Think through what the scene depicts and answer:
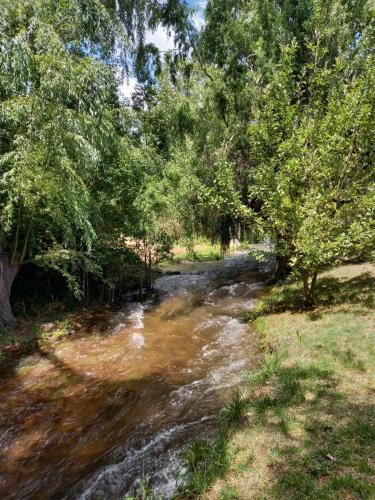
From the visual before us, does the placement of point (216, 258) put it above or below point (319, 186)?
below

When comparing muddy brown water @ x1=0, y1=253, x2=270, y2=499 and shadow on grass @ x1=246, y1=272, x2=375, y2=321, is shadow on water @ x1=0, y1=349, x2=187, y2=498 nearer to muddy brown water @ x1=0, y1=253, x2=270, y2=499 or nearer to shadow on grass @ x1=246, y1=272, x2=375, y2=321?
muddy brown water @ x1=0, y1=253, x2=270, y2=499

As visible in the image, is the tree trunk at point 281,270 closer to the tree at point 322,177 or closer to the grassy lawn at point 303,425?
the tree at point 322,177

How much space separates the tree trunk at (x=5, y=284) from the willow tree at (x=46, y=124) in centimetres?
2

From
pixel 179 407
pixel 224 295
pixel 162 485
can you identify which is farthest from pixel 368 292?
pixel 162 485

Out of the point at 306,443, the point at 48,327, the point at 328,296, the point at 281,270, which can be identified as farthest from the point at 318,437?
the point at 281,270

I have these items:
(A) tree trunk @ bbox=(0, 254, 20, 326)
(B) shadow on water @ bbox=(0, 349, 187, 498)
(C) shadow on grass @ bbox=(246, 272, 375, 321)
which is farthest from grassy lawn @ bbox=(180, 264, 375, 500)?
(A) tree trunk @ bbox=(0, 254, 20, 326)

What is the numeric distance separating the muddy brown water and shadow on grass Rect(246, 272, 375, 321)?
35.5 inches

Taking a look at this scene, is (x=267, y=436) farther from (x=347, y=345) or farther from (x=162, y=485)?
(x=347, y=345)

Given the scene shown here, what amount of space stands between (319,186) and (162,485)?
6.65m

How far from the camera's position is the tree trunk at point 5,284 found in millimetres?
7891

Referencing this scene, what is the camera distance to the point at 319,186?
7727 millimetres

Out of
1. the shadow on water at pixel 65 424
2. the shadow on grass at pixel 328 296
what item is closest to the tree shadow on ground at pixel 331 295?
the shadow on grass at pixel 328 296

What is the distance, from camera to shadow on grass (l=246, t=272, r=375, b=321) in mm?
7789

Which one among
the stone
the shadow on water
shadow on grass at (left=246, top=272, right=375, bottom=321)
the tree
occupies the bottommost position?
the shadow on water
